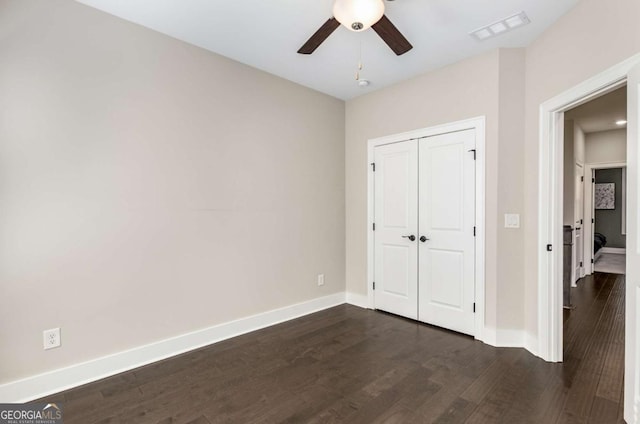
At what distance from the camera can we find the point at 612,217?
27.8 ft

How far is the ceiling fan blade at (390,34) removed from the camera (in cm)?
193

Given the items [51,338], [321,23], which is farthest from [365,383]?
[321,23]

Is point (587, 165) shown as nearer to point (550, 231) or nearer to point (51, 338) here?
point (550, 231)

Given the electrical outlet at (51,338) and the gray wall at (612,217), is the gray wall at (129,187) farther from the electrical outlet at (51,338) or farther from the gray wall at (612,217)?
the gray wall at (612,217)

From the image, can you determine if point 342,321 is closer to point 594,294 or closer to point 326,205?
point 326,205

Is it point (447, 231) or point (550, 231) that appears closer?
point (550, 231)

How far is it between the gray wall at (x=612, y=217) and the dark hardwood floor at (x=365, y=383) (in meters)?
7.18

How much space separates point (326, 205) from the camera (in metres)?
4.09

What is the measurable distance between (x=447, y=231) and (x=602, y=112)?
12.0 ft

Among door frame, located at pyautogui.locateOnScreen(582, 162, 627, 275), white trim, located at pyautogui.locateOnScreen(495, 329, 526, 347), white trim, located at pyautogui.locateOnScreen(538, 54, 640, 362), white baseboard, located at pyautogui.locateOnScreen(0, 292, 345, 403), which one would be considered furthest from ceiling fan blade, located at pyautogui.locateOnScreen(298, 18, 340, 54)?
door frame, located at pyautogui.locateOnScreen(582, 162, 627, 275)

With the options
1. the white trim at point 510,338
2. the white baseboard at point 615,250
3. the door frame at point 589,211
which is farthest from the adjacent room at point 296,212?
the white baseboard at point 615,250

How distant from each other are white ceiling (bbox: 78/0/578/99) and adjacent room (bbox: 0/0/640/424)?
2 centimetres

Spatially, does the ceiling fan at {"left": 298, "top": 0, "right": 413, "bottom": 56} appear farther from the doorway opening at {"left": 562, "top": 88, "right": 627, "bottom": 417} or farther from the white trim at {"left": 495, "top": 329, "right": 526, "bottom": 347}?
the white trim at {"left": 495, "top": 329, "right": 526, "bottom": 347}

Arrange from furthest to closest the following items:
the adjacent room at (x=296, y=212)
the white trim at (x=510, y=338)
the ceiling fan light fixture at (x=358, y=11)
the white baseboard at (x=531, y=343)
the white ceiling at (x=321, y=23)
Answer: the white trim at (x=510, y=338), the white baseboard at (x=531, y=343), the white ceiling at (x=321, y=23), the adjacent room at (x=296, y=212), the ceiling fan light fixture at (x=358, y=11)
